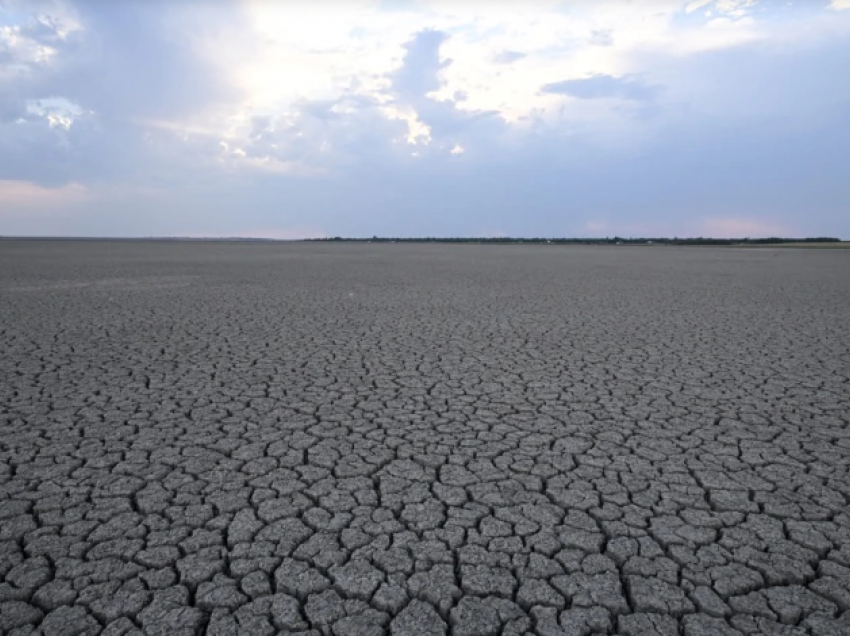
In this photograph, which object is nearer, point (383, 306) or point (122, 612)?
point (122, 612)

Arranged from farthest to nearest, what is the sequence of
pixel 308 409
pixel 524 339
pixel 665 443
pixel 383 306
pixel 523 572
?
pixel 383 306 → pixel 524 339 → pixel 308 409 → pixel 665 443 → pixel 523 572

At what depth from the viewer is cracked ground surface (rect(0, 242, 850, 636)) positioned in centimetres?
235

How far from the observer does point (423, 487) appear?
3.38 meters

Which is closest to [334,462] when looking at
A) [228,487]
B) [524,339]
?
[228,487]

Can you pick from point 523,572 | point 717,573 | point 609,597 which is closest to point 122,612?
point 523,572

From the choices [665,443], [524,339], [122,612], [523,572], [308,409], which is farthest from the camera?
[524,339]

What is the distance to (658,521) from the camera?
118 inches

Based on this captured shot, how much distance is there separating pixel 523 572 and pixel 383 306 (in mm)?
9188

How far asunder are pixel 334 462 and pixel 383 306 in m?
7.91

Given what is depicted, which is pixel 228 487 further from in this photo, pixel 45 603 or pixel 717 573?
pixel 717 573

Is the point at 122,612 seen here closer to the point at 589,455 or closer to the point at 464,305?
the point at 589,455

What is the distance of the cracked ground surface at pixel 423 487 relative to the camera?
2.35 m

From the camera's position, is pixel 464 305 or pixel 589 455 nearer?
pixel 589 455

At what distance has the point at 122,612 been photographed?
2283 millimetres
